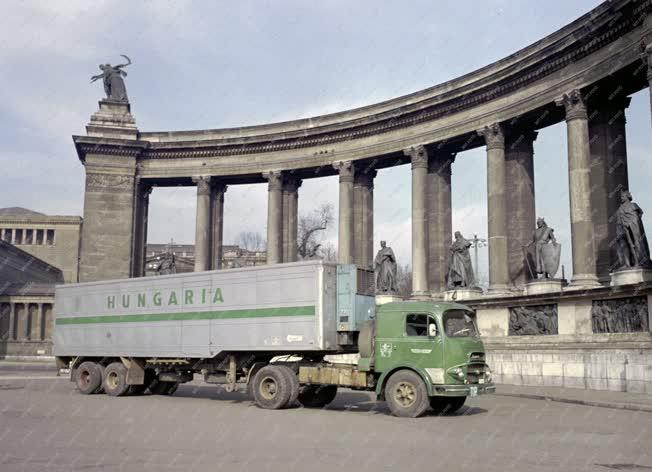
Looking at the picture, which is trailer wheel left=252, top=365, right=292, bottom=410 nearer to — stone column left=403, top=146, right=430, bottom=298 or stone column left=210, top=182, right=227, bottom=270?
stone column left=403, top=146, right=430, bottom=298

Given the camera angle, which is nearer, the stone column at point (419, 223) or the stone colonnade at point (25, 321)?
the stone column at point (419, 223)

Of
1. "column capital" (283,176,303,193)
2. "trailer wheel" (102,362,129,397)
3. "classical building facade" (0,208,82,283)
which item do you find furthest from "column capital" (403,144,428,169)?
"classical building facade" (0,208,82,283)

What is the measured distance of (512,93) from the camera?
1308 inches

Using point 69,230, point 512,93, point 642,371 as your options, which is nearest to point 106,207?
point 512,93

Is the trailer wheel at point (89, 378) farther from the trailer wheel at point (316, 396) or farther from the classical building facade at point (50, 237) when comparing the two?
the classical building facade at point (50, 237)

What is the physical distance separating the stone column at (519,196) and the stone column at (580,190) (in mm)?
Answer: 5106

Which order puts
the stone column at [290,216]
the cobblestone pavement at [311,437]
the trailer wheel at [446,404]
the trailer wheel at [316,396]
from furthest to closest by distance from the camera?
the stone column at [290,216], the trailer wheel at [316,396], the trailer wheel at [446,404], the cobblestone pavement at [311,437]

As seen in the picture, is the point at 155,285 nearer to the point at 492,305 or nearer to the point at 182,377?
the point at 182,377

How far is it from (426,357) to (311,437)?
5.12m

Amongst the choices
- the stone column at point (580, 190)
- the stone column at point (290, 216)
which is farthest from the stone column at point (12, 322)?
the stone column at point (580, 190)

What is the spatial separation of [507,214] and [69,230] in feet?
240

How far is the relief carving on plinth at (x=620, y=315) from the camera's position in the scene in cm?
2434

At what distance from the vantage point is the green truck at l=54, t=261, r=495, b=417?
1800 centimetres

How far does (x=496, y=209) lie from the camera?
109 ft
